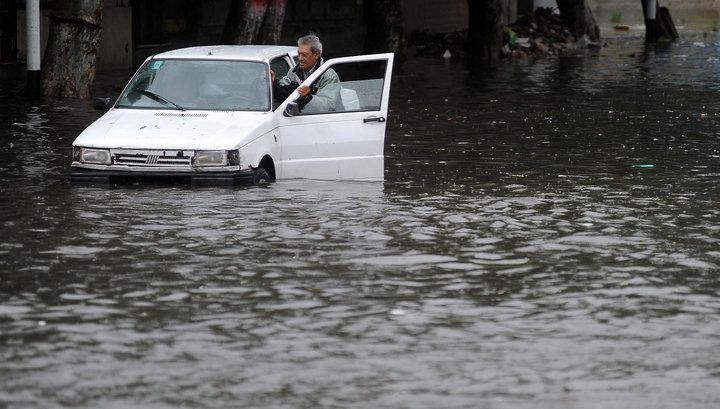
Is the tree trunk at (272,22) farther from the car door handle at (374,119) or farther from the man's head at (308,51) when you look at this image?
the car door handle at (374,119)

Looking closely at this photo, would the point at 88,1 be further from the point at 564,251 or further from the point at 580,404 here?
the point at 580,404

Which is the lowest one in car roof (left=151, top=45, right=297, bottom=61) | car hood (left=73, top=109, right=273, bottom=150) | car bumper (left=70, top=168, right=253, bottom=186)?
car bumper (left=70, top=168, right=253, bottom=186)

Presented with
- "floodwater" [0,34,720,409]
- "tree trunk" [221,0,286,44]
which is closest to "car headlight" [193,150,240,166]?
"floodwater" [0,34,720,409]

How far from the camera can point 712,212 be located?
1272 centimetres

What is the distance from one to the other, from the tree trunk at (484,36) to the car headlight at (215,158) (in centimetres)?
2197

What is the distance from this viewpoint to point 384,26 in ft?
99.2

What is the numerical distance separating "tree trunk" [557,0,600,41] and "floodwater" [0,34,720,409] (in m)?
25.8

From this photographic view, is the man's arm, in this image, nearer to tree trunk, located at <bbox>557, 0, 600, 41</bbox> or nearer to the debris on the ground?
the debris on the ground

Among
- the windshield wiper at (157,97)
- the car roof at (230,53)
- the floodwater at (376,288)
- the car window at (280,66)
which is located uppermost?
the car roof at (230,53)

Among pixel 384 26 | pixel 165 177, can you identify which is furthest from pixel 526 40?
pixel 165 177

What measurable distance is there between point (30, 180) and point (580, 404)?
8884 mm

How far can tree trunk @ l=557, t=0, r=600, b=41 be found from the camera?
42.4 metres

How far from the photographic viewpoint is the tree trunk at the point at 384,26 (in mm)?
30094

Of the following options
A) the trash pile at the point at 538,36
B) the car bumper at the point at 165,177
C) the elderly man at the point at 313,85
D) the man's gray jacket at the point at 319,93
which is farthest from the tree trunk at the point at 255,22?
the car bumper at the point at 165,177
